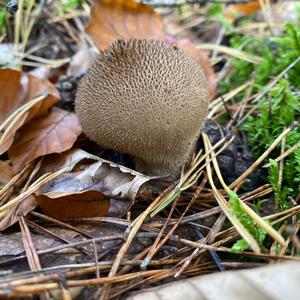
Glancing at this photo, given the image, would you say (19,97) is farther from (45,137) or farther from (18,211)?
(18,211)

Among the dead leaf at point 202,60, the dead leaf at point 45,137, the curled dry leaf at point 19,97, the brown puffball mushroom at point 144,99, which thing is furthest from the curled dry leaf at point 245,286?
the dead leaf at point 202,60

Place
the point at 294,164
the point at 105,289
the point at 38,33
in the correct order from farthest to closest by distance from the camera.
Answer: the point at 38,33 → the point at 294,164 → the point at 105,289

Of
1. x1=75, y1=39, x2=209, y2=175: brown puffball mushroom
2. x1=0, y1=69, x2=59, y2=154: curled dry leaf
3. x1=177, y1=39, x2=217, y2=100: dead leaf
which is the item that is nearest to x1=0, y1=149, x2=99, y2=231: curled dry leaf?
x1=75, y1=39, x2=209, y2=175: brown puffball mushroom

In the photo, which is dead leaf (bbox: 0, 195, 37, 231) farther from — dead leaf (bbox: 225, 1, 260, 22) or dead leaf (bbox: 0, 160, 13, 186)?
dead leaf (bbox: 225, 1, 260, 22)

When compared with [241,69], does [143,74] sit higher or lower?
higher

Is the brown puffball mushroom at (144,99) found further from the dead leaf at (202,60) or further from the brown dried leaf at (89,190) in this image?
the dead leaf at (202,60)

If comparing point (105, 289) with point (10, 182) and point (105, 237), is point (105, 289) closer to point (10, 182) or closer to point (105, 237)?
point (105, 237)

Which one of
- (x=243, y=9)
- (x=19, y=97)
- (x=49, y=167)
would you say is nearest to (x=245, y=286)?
(x=49, y=167)

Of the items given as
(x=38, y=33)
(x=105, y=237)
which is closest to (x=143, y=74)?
(x=105, y=237)
